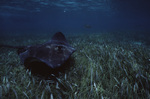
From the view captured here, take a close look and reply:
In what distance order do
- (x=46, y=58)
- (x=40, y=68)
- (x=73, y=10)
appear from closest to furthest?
(x=46, y=58)
(x=40, y=68)
(x=73, y=10)

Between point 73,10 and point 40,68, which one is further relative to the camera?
point 73,10

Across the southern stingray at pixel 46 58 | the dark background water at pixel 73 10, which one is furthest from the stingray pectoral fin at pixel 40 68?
the dark background water at pixel 73 10

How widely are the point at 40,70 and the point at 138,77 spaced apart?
2.73 meters

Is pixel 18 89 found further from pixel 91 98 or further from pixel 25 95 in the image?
pixel 91 98

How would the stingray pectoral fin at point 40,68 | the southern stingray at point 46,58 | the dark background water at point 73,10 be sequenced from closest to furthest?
1. the southern stingray at point 46,58
2. the stingray pectoral fin at point 40,68
3. the dark background water at point 73,10

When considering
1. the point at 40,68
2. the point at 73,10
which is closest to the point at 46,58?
the point at 40,68

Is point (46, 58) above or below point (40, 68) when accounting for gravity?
above

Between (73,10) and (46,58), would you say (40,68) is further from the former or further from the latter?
(73,10)

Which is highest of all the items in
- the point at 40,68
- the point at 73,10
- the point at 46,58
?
the point at 73,10

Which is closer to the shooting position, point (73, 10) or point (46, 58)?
point (46, 58)

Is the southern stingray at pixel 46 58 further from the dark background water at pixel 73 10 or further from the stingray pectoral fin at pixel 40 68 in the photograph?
the dark background water at pixel 73 10

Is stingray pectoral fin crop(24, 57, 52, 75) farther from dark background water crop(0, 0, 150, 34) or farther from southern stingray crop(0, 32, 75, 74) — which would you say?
dark background water crop(0, 0, 150, 34)

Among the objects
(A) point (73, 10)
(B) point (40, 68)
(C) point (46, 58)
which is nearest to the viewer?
(C) point (46, 58)

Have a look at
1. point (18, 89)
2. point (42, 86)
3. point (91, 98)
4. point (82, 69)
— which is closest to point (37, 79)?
point (42, 86)
